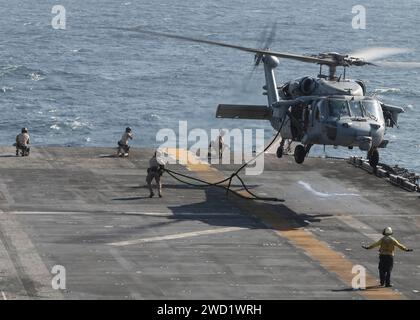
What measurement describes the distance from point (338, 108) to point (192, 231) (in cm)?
796

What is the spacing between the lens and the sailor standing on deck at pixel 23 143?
161ft

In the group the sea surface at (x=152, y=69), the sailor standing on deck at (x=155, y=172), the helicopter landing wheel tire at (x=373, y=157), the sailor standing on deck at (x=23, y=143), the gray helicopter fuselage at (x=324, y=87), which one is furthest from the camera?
the sea surface at (x=152, y=69)

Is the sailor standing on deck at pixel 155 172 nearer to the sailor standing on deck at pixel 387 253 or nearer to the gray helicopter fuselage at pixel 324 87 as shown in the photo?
the gray helicopter fuselage at pixel 324 87

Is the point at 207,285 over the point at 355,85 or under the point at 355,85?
under

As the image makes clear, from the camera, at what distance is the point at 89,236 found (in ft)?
116

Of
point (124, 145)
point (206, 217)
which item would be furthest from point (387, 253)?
point (124, 145)

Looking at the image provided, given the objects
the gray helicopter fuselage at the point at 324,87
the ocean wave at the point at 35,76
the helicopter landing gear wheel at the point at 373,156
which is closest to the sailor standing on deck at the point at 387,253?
the helicopter landing gear wheel at the point at 373,156

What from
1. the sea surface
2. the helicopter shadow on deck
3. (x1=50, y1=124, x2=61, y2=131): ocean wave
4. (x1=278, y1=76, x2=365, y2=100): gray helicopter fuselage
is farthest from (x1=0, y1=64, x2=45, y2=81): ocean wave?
the helicopter shadow on deck

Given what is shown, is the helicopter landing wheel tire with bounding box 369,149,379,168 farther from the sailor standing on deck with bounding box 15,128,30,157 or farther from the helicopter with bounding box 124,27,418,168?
the sailor standing on deck with bounding box 15,128,30,157

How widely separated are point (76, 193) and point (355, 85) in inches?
431

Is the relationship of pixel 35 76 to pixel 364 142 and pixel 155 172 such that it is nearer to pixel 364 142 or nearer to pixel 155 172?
pixel 155 172
